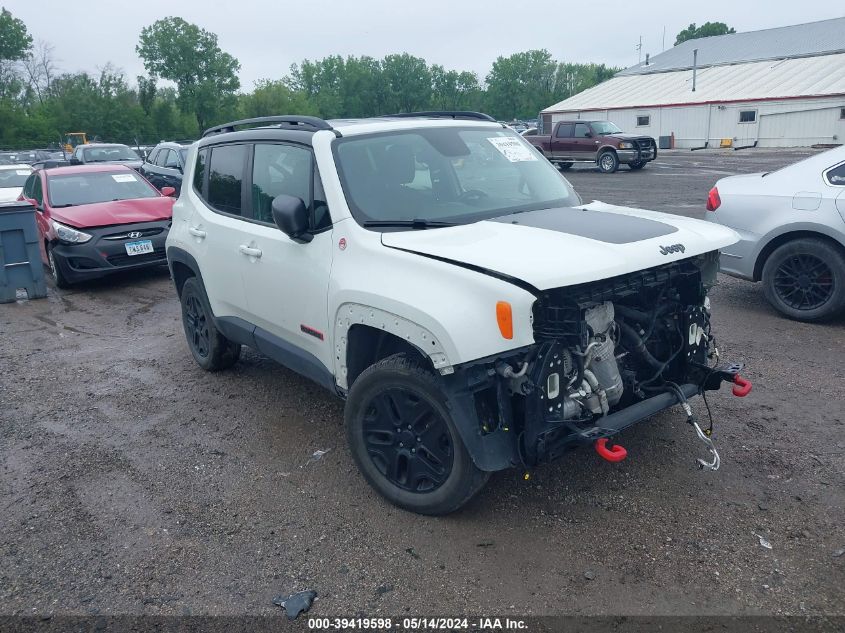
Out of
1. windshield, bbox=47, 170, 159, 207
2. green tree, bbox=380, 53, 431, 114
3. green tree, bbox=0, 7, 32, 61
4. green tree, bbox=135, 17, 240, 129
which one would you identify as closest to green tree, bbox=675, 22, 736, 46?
green tree, bbox=380, 53, 431, 114

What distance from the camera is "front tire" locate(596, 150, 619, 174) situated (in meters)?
25.0

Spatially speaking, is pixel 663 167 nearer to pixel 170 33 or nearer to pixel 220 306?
pixel 220 306

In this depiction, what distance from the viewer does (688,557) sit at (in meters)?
3.27

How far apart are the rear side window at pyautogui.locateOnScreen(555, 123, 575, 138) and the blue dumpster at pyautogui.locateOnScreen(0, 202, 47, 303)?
→ 2087cm

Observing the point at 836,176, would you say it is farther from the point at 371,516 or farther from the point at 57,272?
the point at 57,272

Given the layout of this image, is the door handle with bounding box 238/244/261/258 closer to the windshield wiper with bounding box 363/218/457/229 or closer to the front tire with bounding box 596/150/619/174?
the windshield wiper with bounding box 363/218/457/229

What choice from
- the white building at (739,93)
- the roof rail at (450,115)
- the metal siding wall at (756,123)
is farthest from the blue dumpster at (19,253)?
the metal siding wall at (756,123)

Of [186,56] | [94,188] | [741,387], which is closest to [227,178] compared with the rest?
[741,387]

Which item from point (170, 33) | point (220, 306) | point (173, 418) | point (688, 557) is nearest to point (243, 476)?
point (173, 418)

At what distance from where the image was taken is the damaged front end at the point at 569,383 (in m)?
3.19

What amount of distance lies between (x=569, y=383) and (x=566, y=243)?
674mm

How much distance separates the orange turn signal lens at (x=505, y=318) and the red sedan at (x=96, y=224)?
300 inches

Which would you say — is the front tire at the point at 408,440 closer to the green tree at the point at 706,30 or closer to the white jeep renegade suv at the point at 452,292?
the white jeep renegade suv at the point at 452,292

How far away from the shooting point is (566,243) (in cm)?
342
